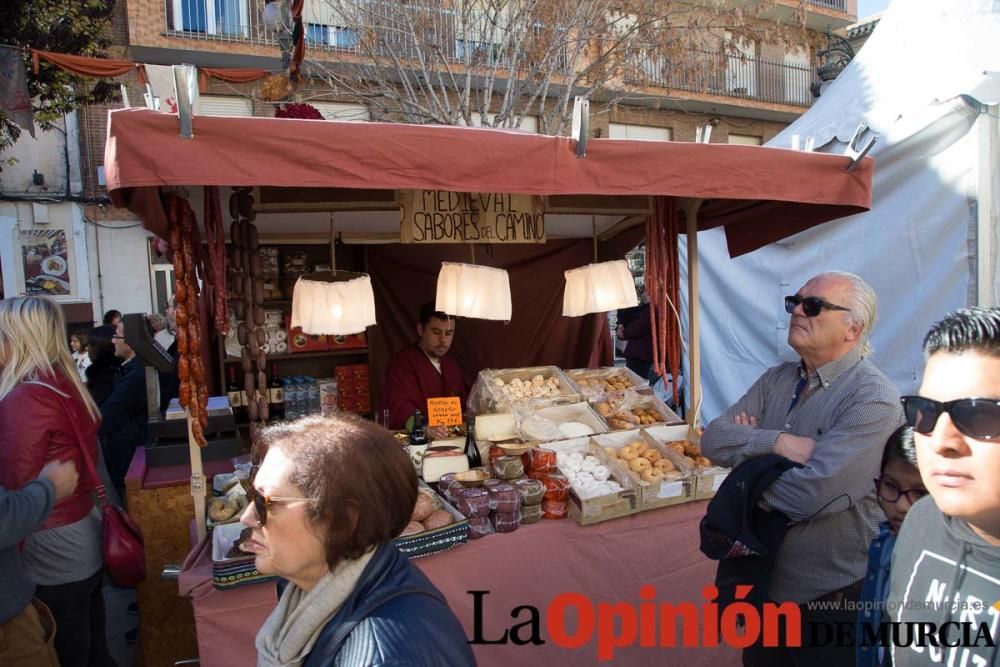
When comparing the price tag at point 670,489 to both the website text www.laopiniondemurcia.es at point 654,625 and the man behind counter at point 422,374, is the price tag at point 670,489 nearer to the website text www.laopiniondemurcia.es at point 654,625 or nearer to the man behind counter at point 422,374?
the website text www.laopiniondemurcia.es at point 654,625

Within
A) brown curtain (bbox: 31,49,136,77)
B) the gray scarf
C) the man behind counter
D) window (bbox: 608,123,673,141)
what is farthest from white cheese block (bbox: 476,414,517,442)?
window (bbox: 608,123,673,141)

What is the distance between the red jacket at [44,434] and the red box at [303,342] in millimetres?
3072

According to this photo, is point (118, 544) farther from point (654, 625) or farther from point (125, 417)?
point (654, 625)

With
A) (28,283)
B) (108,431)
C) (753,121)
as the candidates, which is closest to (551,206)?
(108,431)

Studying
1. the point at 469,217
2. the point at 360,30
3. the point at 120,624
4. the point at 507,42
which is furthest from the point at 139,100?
the point at 469,217

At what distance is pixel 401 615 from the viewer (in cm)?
118

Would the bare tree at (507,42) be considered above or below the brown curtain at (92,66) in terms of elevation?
above

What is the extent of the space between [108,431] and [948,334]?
479 centimetres

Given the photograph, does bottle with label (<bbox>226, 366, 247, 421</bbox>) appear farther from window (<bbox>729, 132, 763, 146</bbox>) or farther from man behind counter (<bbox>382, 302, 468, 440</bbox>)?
window (<bbox>729, 132, 763, 146</bbox>)

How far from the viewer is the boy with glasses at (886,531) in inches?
59.9

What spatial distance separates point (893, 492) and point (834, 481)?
31 centimetres

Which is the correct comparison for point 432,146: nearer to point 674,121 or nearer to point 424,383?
point 424,383

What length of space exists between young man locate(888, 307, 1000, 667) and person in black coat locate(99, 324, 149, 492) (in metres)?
4.38

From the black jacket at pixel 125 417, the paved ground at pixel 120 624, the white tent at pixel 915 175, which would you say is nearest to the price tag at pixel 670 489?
the white tent at pixel 915 175
